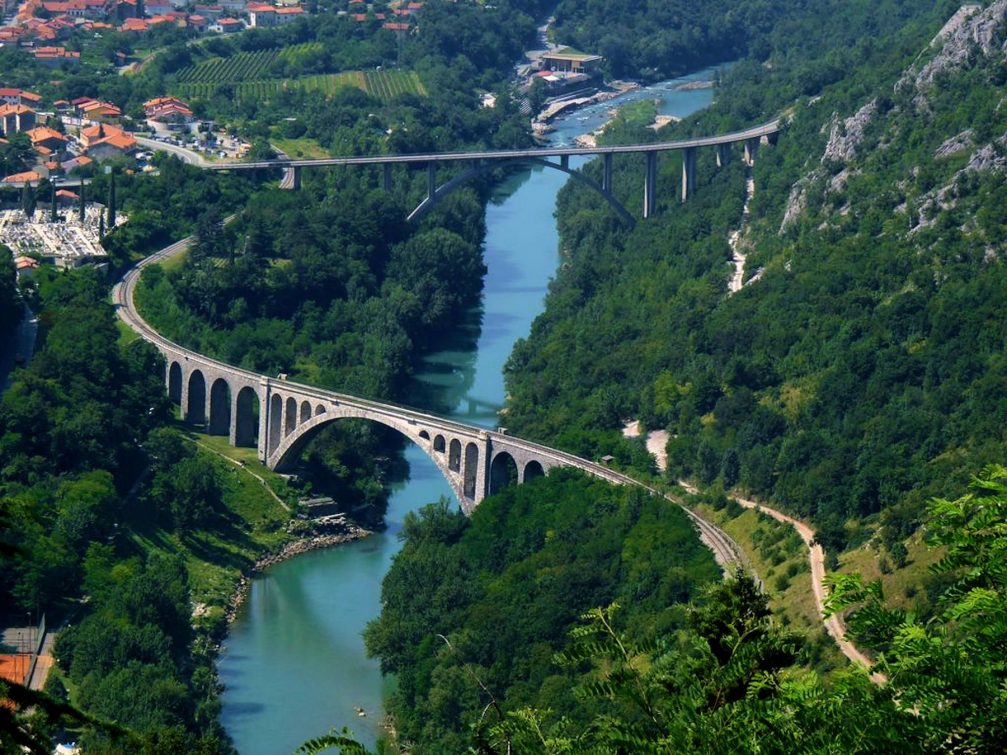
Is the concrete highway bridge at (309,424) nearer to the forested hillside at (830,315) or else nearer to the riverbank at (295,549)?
the riverbank at (295,549)

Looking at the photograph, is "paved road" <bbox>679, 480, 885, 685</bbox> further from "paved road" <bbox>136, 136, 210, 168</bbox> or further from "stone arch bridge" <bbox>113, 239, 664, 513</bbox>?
"paved road" <bbox>136, 136, 210, 168</bbox>

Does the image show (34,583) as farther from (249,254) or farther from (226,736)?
(249,254)

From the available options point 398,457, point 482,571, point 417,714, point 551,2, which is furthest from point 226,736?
point 551,2

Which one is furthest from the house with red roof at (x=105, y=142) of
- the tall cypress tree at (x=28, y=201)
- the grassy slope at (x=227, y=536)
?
the grassy slope at (x=227, y=536)

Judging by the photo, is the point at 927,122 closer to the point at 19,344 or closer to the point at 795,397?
the point at 795,397

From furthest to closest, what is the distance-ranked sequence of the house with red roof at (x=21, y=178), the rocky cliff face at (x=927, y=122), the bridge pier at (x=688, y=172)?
1. the bridge pier at (x=688, y=172)
2. the house with red roof at (x=21, y=178)
3. the rocky cliff face at (x=927, y=122)

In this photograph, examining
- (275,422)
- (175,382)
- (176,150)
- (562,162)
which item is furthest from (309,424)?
(176,150)

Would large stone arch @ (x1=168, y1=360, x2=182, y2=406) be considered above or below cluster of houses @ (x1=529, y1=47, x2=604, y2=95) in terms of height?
below

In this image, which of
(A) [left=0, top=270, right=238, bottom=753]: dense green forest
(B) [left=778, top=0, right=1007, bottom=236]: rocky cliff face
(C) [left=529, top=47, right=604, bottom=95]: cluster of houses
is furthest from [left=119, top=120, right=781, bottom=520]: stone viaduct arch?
(C) [left=529, top=47, right=604, bottom=95]: cluster of houses
